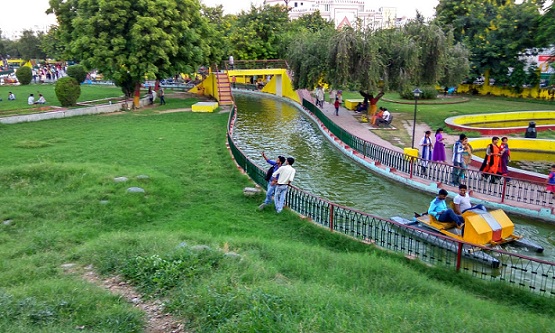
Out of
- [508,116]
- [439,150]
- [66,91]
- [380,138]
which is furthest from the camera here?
[66,91]

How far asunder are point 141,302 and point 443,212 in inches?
247

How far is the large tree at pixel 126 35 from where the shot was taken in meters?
25.1

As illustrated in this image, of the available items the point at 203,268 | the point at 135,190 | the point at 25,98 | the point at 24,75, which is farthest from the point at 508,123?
the point at 24,75

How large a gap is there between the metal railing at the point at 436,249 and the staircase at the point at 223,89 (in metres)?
22.4

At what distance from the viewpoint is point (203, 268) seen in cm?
657

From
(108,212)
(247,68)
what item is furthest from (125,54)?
(108,212)

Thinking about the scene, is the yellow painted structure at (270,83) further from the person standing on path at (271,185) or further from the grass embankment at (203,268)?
the person standing on path at (271,185)

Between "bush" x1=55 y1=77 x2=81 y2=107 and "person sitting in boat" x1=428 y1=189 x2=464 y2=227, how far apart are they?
2396cm

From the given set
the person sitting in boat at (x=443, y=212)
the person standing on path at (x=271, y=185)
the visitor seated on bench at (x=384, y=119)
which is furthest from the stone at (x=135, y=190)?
the visitor seated on bench at (x=384, y=119)

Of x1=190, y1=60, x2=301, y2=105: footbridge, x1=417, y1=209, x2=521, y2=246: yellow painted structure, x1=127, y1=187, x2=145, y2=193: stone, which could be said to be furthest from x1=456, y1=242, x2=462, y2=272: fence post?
A: x1=190, y1=60, x2=301, y2=105: footbridge

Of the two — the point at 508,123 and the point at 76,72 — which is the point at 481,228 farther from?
the point at 76,72

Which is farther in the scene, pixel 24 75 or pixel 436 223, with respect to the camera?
pixel 24 75

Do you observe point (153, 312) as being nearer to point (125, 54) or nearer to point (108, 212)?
point (108, 212)

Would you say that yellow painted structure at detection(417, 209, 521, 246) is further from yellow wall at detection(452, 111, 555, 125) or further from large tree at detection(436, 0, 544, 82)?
large tree at detection(436, 0, 544, 82)
